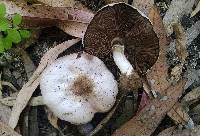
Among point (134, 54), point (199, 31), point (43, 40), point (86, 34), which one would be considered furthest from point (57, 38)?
point (199, 31)

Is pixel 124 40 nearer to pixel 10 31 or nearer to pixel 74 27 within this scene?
pixel 74 27

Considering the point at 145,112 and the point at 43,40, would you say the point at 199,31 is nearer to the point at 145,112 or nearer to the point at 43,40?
the point at 145,112

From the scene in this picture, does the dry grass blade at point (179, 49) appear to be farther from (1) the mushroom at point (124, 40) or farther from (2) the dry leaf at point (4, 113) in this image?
(2) the dry leaf at point (4, 113)

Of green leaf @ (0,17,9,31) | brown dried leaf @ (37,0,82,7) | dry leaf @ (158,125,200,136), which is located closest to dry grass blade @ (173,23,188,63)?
dry leaf @ (158,125,200,136)

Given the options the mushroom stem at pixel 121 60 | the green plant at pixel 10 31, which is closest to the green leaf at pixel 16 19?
the green plant at pixel 10 31

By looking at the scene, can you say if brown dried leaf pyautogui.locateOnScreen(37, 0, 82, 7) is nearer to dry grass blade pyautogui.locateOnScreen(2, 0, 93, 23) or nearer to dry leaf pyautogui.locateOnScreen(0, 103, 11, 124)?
dry grass blade pyautogui.locateOnScreen(2, 0, 93, 23)

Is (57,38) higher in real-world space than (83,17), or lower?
lower

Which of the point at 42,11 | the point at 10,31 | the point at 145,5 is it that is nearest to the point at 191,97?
the point at 145,5
